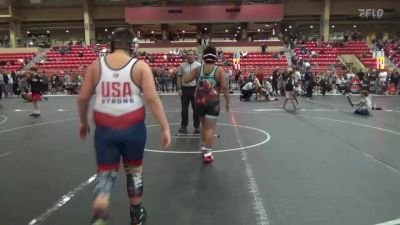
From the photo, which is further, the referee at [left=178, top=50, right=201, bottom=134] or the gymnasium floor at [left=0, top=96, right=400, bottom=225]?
Answer: the referee at [left=178, top=50, right=201, bottom=134]

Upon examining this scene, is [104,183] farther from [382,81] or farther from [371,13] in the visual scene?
[371,13]

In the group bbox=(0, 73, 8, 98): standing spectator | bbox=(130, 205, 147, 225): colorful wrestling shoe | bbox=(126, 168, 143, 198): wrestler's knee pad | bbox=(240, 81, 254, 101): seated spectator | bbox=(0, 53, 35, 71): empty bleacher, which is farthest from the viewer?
bbox=(0, 53, 35, 71): empty bleacher

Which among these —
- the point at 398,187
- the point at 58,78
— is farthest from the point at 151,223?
the point at 58,78

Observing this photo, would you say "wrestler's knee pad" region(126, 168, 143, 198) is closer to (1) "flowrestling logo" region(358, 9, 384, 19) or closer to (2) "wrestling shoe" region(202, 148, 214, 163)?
(2) "wrestling shoe" region(202, 148, 214, 163)

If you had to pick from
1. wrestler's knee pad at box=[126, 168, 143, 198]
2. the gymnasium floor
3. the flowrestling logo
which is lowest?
the gymnasium floor

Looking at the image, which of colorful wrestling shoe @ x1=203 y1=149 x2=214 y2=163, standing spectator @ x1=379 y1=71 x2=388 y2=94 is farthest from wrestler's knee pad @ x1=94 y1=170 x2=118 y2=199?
standing spectator @ x1=379 y1=71 x2=388 y2=94

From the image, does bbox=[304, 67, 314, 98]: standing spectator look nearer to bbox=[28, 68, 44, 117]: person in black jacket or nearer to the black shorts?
bbox=[28, 68, 44, 117]: person in black jacket

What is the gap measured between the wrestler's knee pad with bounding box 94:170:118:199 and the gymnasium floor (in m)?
0.77

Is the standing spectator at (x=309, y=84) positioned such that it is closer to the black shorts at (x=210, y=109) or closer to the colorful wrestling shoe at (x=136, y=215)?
the black shorts at (x=210, y=109)

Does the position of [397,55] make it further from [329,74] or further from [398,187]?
[398,187]

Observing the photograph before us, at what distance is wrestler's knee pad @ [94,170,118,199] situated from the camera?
358 cm

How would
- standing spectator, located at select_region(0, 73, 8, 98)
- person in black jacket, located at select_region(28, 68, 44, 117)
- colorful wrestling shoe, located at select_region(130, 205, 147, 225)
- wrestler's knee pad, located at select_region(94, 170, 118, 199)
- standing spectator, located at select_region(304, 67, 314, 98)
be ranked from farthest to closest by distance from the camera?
standing spectator, located at select_region(0, 73, 8, 98), standing spectator, located at select_region(304, 67, 314, 98), person in black jacket, located at select_region(28, 68, 44, 117), colorful wrestling shoe, located at select_region(130, 205, 147, 225), wrestler's knee pad, located at select_region(94, 170, 118, 199)

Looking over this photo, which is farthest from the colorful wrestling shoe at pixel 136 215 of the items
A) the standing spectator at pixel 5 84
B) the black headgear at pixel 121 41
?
the standing spectator at pixel 5 84

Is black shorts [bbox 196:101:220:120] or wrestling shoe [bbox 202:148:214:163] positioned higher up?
black shorts [bbox 196:101:220:120]
